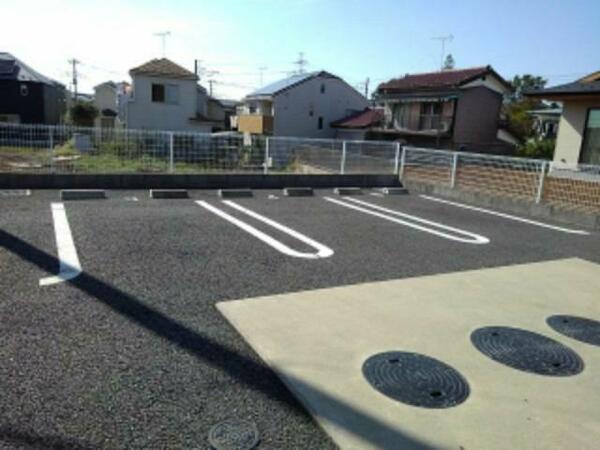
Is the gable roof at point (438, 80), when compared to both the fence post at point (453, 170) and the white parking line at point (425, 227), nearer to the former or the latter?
the fence post at point (453, 170)

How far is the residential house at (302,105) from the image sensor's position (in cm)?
2441

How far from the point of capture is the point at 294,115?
24844mm

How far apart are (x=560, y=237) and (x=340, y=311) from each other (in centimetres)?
414

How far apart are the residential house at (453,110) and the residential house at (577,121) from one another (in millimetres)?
8837

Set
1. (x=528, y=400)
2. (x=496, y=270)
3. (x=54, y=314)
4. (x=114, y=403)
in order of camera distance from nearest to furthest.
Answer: (x=114, y=403)
(x=528, y=400)
(x=54, y=314)
(x=496, y=270)

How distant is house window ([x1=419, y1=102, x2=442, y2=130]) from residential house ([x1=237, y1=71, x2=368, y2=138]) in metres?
6.09

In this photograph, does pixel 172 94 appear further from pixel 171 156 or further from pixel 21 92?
pixel 171 156

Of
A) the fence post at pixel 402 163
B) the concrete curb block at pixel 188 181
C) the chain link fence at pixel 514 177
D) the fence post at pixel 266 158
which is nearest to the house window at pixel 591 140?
the chain link fence at pixel 514 177

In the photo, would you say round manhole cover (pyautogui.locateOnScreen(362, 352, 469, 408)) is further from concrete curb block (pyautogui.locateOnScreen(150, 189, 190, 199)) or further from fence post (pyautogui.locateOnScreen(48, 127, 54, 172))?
fence post (pyautogui.locateOnScreen(48, 127, 54, 172))

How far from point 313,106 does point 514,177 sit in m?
18.7

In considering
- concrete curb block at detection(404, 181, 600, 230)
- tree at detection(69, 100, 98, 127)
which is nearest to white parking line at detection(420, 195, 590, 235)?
concrete curb block at detection(404, 181, 600, 230)

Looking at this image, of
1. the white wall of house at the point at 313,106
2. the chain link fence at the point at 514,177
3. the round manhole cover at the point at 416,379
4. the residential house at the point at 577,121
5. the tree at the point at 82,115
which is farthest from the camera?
the tree at the point at 82,115

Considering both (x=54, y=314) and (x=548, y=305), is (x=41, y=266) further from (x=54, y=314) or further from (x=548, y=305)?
(x=548, y=305)

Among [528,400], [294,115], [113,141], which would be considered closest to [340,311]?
[528,400]
